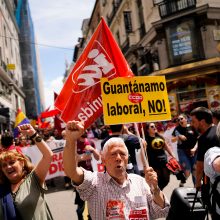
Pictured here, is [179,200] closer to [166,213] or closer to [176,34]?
[166,213]

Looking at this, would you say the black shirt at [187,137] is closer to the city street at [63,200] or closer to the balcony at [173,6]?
the city street at [63,200]

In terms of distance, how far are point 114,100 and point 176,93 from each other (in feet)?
56.8

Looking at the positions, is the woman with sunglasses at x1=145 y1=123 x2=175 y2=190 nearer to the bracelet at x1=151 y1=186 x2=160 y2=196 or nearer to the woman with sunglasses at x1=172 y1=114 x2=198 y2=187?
the woman with sunglasses at x1=172 y1=114 x2=198 y2=187

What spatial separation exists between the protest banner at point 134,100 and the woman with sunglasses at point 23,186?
27.5 inches

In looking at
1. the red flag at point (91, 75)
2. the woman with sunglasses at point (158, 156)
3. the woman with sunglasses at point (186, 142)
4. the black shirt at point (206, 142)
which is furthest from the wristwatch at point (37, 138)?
the woman with sunglasses at point (186, 142)

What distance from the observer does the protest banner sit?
282 centimetres

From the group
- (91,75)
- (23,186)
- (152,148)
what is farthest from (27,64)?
(23,186)

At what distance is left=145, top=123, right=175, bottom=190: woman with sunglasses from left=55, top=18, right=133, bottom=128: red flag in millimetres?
2158

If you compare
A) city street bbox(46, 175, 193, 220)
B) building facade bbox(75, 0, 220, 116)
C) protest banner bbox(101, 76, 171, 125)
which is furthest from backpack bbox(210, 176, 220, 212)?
building facade bbox(75, 0, 220, 116)

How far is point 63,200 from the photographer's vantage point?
700 centimetres

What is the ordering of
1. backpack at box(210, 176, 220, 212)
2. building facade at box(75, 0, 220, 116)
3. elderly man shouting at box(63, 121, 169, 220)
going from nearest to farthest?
elderly man shouting at box(63, 121, 169, 220) → backpack at box(210, 176, 220, 212) → building facade at box(75, 0, 220, 116)

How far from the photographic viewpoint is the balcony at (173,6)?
19.4 m

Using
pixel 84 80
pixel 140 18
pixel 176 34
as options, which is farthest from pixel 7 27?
pixel 84 80

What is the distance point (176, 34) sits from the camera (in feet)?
64.8
